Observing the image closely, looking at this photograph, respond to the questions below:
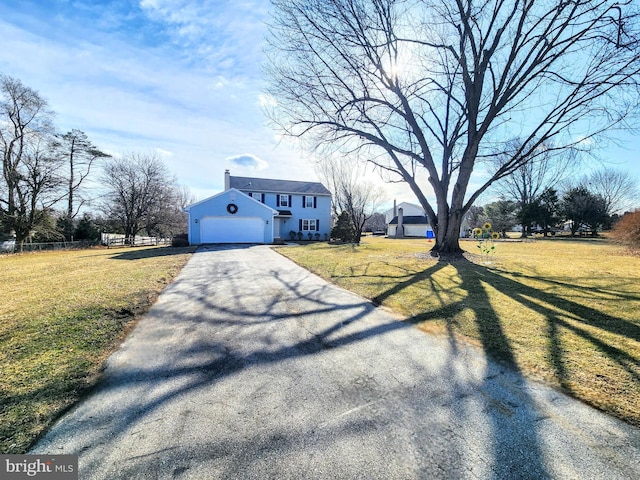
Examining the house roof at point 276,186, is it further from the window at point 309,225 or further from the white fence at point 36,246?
the white fence at point 36,246

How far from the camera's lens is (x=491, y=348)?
3322 mm

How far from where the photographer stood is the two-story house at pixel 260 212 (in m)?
19.6

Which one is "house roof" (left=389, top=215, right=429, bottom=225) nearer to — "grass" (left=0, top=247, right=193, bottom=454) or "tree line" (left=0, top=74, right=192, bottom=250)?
"tree line" (left=0, top=74, right=192, bottom=250)

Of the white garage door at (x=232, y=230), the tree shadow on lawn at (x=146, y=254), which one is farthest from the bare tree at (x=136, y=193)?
the tree shadow on lawn at (x=146, y=254)

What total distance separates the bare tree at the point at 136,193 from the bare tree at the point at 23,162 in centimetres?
585

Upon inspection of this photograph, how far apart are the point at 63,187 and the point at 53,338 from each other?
82.2 feet

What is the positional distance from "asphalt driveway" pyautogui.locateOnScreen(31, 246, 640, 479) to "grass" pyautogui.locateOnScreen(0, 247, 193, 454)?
204 mm

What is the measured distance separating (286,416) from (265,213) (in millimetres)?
19883

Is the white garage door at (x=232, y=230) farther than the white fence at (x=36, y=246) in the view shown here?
Yes

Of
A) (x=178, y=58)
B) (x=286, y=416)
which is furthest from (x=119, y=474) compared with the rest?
(x=178, y=58)

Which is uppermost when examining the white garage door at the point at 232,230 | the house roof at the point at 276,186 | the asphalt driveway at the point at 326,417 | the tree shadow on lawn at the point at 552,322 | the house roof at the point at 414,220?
the house roof at the point at 276,186

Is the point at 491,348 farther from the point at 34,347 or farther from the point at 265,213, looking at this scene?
the point at 265,213

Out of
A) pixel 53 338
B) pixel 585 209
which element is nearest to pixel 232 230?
pixel 53 338

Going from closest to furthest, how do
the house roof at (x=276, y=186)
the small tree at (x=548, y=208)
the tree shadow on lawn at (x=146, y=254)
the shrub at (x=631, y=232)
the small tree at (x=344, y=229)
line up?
1. the tree shadow on lawn at (x=146, y=254)
2. the shrub at (x=631, y=232)
3. the small tree at (x=344, y=229)
4. the house roof at (x=276, y=186)
5. the small tree at (x=548, y=208)
